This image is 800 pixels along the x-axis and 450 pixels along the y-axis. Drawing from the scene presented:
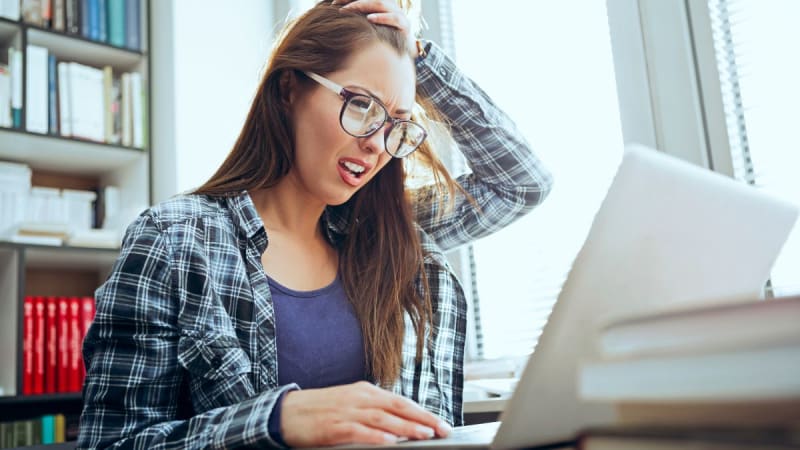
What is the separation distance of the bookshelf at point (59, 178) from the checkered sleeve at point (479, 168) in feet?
4.32

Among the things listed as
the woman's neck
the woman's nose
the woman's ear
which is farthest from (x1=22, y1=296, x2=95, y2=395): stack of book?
the woman's nose

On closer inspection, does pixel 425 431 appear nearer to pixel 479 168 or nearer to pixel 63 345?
pixel 479 168

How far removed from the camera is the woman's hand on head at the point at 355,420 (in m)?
0.62

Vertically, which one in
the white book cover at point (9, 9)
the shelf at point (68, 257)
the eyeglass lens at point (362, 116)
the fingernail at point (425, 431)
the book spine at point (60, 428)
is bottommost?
the book spine at point (60, 428)

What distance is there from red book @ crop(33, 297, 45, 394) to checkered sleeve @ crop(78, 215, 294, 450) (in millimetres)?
1429

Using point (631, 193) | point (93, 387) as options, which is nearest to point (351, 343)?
point (93, 387)

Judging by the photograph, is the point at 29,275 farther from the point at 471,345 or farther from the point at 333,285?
the point at 333,285

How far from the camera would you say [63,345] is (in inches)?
89.0

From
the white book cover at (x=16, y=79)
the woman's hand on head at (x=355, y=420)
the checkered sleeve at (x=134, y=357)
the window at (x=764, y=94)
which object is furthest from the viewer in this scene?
the white book cover at (x=16, y=79)

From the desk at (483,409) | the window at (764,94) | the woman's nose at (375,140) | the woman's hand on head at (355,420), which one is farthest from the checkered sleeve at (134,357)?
the window at (764,94)

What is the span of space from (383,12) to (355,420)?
89 cm

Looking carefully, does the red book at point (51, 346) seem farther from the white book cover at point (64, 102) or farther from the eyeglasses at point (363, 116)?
the eyeglasses at point (363, 116)

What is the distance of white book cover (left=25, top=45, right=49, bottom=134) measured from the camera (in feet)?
7.62

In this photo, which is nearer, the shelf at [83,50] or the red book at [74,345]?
the red book at [74,345]
